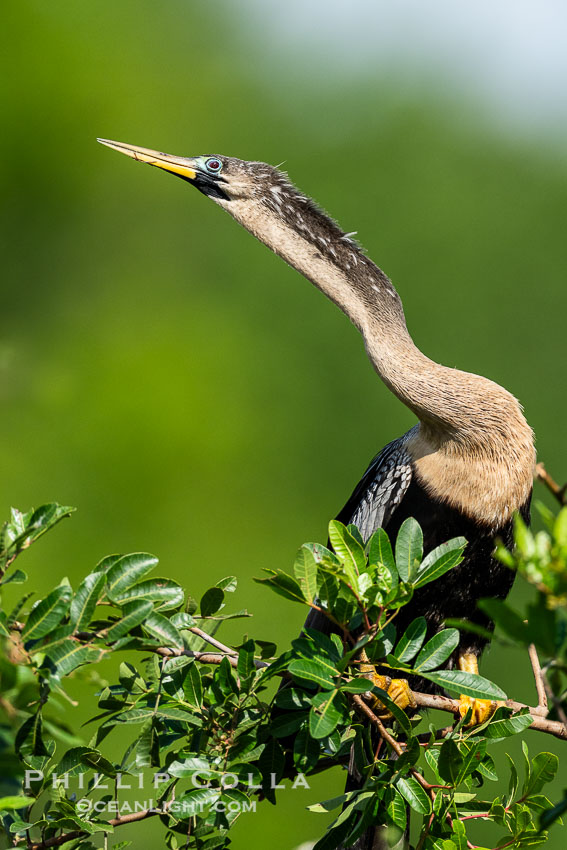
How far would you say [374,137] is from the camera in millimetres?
18875

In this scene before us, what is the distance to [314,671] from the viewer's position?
1.76m

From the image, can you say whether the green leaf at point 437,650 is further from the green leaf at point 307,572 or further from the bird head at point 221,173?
the bird head at point 221,173

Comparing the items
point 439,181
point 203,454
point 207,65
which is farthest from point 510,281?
point 207,65

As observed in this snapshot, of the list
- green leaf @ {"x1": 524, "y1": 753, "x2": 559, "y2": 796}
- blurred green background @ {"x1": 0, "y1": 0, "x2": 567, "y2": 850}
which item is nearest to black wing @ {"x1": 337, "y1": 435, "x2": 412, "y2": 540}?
green leaf @ {"x1": 524, "y1": 753, "x2": 559, "y2": 796}

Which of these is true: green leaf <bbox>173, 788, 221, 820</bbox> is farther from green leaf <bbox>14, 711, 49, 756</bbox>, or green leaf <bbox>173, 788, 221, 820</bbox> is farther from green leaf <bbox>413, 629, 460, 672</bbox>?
green leaf <bbox>413, 629, 460, 672</bbox>

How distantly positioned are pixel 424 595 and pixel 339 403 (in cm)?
989

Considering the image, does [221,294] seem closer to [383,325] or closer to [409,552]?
[383,325]

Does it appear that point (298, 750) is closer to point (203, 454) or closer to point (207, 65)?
point (203, 454)

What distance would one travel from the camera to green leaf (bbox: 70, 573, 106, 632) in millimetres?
1556

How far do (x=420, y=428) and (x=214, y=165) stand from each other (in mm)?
1206

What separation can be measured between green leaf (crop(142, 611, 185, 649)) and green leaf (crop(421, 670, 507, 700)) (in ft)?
1.66

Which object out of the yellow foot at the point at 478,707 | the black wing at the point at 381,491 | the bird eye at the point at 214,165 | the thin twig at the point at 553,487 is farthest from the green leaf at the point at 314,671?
the bird eye at the point at 214,165

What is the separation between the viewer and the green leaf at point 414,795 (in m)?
1.88

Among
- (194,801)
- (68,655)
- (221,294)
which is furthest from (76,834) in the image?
(221,294)
